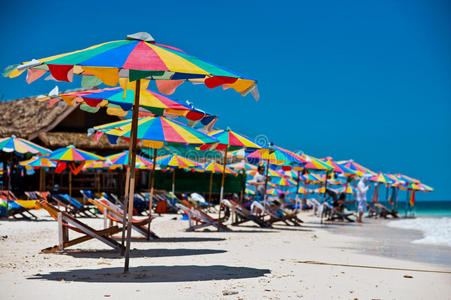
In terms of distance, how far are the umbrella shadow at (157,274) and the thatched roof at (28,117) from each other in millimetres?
19550

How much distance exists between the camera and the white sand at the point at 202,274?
16.0ft

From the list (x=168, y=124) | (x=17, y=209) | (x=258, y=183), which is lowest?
(x=17, y=209)

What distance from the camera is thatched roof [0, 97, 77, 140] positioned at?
2564 cm

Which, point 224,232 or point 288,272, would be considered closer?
point 288,272

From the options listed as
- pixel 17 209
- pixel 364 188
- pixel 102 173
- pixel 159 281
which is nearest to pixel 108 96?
pixel 159 281

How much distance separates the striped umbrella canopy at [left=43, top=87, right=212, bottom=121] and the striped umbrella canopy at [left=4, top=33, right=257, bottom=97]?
913 millimetres

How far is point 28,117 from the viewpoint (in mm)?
28906

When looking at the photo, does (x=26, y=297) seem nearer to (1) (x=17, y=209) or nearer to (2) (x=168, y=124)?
(2) (x=168, y=124)

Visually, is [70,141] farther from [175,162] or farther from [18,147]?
[18,147]

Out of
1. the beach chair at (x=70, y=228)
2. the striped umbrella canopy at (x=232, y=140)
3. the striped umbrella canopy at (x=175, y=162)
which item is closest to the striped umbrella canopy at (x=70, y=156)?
the striped umbrella canopy at (x=175, y=162)

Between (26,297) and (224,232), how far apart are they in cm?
820

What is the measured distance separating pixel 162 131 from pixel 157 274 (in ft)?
8.34

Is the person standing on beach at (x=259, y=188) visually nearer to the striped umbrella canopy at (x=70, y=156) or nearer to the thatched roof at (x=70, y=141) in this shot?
the striped umbrella canopy at (x=70, y=156)

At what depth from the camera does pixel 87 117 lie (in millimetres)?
28406
